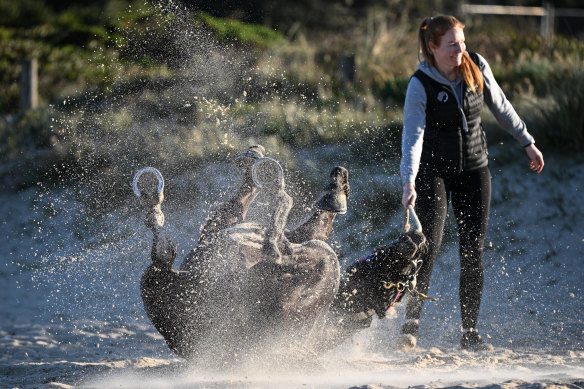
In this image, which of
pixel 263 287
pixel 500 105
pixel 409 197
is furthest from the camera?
pixel 500 105

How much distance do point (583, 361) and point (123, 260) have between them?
13.1ft

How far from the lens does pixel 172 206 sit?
24.3 ft

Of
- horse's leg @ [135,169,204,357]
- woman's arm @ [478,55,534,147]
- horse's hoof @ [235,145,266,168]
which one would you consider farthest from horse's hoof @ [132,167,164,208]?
woman's arm @ [478,55,534,147]

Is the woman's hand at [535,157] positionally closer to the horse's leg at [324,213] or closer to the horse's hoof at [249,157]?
the horse's leg at [324,213]

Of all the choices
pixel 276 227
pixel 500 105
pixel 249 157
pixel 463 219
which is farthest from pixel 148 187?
pixel 500 105

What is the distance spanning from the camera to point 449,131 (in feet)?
13.5

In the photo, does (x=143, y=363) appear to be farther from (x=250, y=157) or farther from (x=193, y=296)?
(x=250, y=157)

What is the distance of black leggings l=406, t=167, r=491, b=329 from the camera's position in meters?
4.17

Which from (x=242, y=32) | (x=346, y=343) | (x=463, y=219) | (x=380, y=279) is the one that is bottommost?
(x=346, y=343)

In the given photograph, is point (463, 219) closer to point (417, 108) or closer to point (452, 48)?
point (417, 108)

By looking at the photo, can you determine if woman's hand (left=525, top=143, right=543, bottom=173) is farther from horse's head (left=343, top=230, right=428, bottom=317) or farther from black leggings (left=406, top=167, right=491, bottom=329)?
horse's head (left=343, top=230, right=428, bottom=317)

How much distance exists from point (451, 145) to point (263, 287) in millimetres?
1275

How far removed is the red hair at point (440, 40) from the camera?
4.00 meters

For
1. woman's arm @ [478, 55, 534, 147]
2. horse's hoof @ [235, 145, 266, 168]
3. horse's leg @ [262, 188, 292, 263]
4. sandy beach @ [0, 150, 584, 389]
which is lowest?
sandy beach @ [0, 150, 584, 389]
